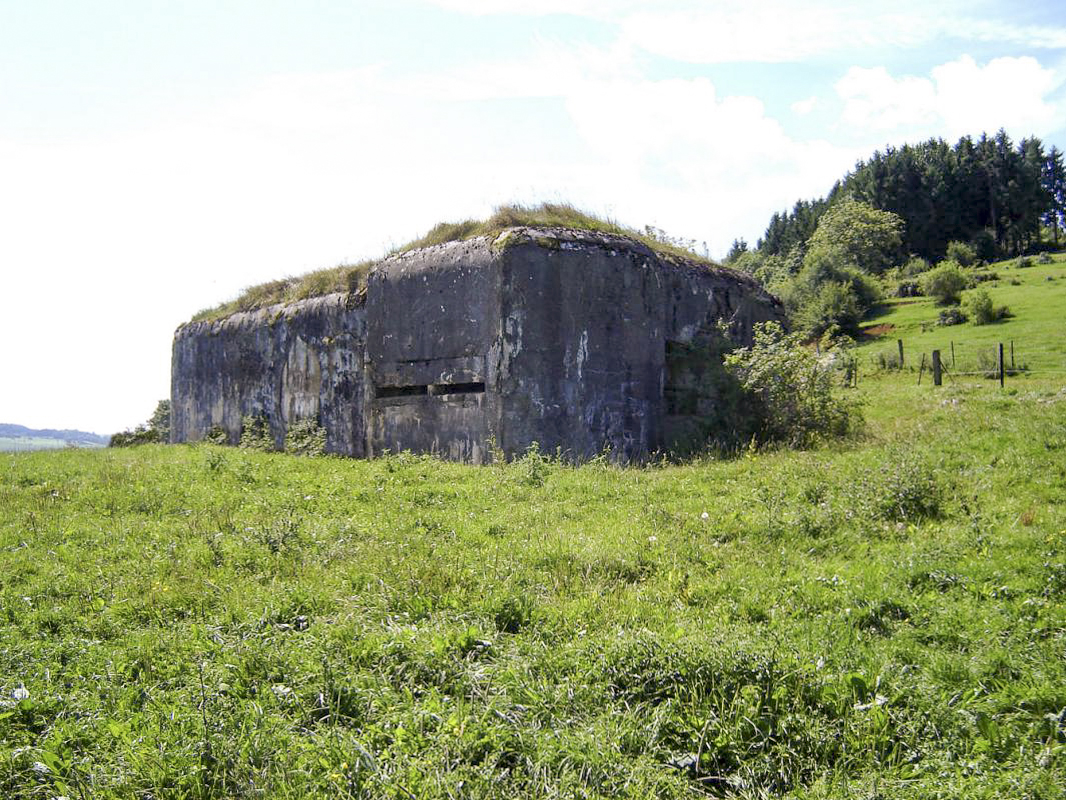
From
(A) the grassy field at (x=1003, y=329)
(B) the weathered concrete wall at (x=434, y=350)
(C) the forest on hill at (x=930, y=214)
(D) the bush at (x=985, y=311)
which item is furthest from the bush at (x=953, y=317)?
(B) the weathered concrete wall at (x=434, y=350)

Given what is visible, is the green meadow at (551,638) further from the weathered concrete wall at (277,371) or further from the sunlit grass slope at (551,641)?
the weathered concrete wall at (277,371)

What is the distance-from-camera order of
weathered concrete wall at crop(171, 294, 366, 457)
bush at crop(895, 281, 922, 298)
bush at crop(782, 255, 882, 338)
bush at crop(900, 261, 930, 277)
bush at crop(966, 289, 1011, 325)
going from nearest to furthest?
1. weathered concrete wall at crop(171, 294, 366, 457)
2. bush at crop(966, 289, 1011, 325)
3. bush at crop(782, 255, 882, 338)
4. bush at crop(895, 281, 922, 298)
5. bush at crop(900, 261, 930, 277)

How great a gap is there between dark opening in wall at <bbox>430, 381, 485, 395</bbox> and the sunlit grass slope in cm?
319

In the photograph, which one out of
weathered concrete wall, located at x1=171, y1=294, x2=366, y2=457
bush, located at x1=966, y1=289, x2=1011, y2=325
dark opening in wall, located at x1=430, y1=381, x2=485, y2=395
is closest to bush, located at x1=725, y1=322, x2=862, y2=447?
dark opening in wall, located at x1=430, y1=381, x2=485, y2=395

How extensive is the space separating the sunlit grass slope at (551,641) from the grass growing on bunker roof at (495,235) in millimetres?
5158

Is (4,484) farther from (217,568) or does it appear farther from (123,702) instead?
(123,702)

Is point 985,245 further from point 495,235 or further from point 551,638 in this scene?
point 551,638

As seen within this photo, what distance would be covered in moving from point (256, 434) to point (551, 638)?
12.4 meters

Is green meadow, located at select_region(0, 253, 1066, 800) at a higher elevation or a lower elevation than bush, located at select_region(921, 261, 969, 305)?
lower

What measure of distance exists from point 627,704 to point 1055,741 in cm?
182

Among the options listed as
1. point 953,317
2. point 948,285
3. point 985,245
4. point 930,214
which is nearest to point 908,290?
point 948,285

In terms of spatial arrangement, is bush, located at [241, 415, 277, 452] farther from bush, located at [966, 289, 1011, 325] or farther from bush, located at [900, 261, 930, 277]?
bush, located at [900, 261, 930, 277]

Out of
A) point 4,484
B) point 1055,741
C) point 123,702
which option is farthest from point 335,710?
point 4,484

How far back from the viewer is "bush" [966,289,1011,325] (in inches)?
1453
